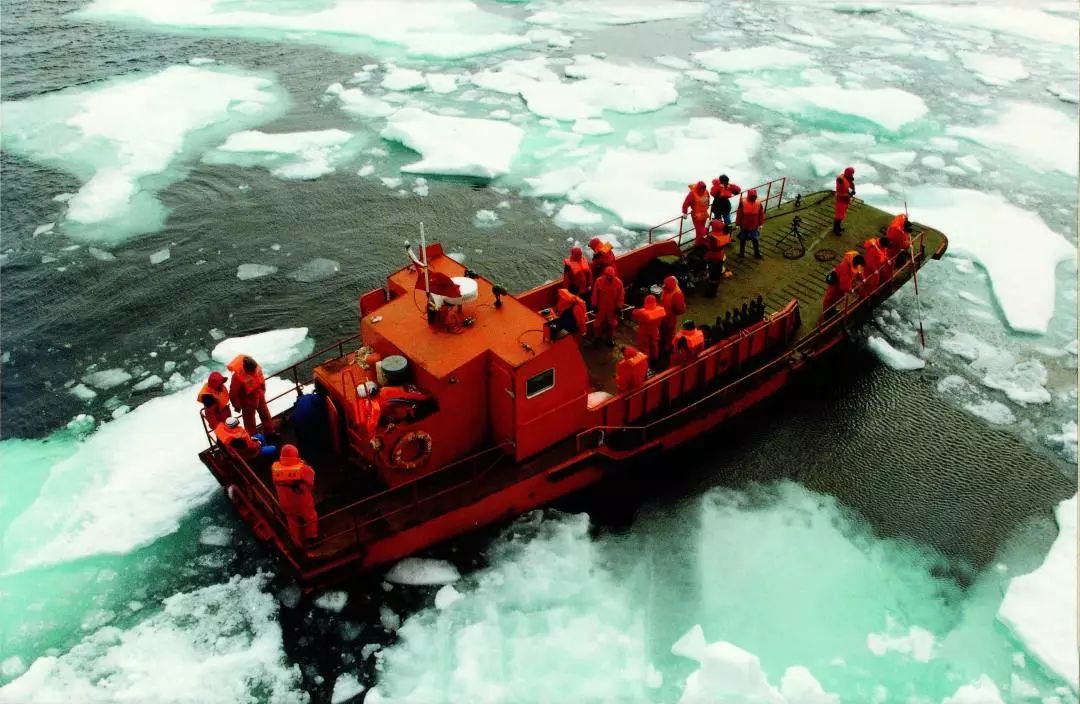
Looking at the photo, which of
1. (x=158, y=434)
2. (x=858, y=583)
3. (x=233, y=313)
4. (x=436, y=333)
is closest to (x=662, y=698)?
(x=858, y=583)

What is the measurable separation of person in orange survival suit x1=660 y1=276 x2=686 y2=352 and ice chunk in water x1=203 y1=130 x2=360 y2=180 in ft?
30.6

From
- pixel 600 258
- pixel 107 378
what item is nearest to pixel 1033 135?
pixel 600 258

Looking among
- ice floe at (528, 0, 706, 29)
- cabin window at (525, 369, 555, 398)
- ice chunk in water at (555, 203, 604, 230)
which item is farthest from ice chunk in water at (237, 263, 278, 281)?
ice floe at (528, 0, 706, 29)

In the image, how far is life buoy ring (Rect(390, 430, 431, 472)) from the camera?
758 cm

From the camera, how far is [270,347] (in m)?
11.4

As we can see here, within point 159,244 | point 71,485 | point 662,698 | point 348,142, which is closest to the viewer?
point 662,698

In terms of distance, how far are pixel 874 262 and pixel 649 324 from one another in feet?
11.6

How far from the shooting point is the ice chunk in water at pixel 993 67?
2119 cm

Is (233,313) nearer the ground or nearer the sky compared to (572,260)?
nearer the ground

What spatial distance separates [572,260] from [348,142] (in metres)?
9.30

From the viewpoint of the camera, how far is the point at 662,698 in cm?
716

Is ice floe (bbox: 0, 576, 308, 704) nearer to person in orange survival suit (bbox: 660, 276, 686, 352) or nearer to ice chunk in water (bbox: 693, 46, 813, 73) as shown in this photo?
person in orange survival suit (bbox: 660, 276, 686, 352)

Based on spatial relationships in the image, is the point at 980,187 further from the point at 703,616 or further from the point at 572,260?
the point at 703,616

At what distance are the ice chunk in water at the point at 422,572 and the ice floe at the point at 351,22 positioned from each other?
16859mm
